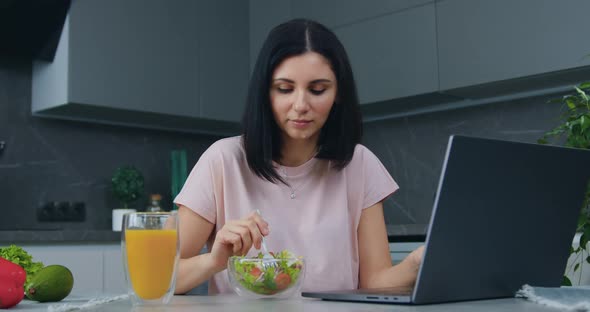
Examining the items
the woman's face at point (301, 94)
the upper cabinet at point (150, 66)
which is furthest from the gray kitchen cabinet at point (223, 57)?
the woman's face at point (301, 94)

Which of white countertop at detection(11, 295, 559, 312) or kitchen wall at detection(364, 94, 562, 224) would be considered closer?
white countertop at detection(11, 295, 559, 312)

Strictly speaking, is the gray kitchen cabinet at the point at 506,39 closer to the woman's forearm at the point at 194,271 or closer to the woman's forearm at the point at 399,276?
the woman's forearm at the point at 399,276

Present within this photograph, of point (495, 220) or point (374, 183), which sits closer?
point (495, 220)

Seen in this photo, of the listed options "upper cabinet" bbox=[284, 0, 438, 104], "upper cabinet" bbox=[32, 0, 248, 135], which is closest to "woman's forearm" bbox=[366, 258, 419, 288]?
"upper cabinet" bbox=[284, 0, 438, 104]

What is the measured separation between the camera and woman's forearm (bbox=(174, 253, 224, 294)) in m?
1.33

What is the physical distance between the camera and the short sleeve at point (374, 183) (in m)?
1.71

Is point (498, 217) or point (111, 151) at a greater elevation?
point (111, 151)

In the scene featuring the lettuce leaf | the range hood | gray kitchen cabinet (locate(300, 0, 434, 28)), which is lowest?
the lettuce leaf

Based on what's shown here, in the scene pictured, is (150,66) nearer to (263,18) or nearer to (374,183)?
(263,18)

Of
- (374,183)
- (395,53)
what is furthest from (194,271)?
(395,53)

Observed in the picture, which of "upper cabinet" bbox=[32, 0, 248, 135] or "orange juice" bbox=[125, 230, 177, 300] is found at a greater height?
"upper cabinet" bbox=[32, 0, 248, 135]

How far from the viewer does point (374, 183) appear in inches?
68.0

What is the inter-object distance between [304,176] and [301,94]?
253 millimetres

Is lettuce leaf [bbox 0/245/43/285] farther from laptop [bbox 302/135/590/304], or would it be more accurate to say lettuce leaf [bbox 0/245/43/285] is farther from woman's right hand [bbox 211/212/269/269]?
laptop [bbox 302/135/590/304]
